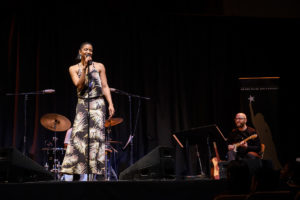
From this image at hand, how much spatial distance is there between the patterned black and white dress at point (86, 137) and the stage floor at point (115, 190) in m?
1.28

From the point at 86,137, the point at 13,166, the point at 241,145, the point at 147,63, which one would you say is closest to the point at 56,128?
the point at 147,63

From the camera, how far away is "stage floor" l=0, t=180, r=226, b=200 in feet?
8.57

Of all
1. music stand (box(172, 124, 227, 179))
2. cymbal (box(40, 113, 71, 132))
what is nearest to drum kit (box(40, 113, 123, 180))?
cymbal (box(40, 113, 71, 132))

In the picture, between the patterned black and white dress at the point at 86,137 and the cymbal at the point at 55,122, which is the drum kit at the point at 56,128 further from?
the patterned black and white dress at the point at 86,137

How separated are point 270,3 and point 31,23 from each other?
5.11 m

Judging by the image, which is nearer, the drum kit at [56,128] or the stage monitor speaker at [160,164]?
the stage monitor speaker at [160,164]

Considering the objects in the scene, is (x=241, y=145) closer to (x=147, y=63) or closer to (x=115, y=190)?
(x=147, y=63)

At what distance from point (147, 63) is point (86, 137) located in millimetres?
4148

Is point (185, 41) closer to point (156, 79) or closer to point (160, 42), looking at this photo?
point (160, 42)

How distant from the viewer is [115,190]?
2.68m

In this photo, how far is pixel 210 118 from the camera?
320 inches

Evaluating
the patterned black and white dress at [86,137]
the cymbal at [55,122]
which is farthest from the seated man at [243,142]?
the patterned black and white dress at [86,137]

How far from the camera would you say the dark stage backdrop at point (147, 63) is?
7457 mm

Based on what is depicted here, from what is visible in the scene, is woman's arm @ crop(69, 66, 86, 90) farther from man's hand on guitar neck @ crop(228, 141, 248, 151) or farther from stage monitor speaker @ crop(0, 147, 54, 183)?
man's hand on guitar neck @ crop(228, 141, 248, 151)
